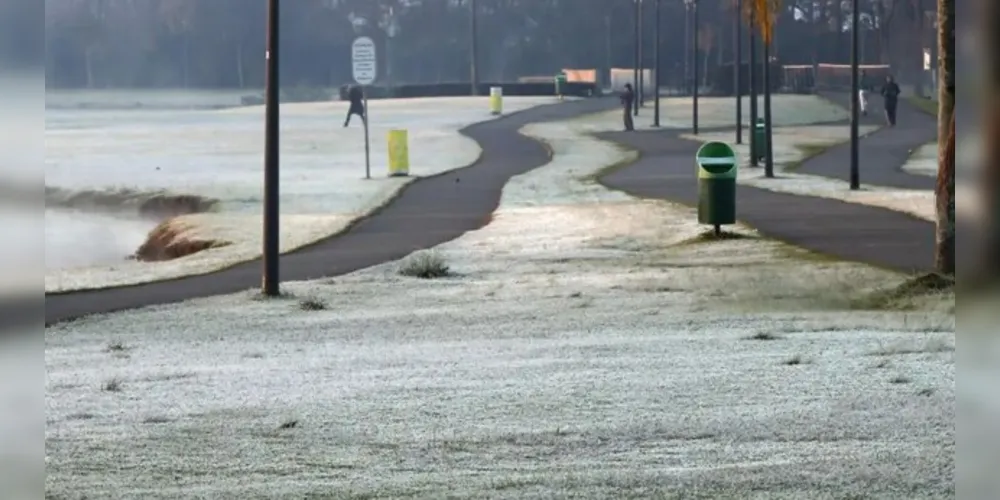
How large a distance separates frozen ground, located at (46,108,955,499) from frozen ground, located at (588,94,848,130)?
5387 cm

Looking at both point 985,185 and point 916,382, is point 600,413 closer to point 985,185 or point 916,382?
point 916,382

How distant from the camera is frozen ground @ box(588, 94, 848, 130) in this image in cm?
7544

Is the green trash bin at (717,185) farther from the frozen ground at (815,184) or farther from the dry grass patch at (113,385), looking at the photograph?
the dry grass patch at (113,385)

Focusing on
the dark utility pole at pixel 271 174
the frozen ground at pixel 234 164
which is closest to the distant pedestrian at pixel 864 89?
the frozen ground at pixel 234 164

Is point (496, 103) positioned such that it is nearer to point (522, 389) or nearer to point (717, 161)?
point (717, 161)

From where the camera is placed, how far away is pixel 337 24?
125m

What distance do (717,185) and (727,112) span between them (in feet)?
196

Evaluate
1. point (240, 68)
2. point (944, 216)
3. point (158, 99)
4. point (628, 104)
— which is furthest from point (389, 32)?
point (944, 216)

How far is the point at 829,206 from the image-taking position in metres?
28.8

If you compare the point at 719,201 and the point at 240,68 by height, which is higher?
the point at 240,68

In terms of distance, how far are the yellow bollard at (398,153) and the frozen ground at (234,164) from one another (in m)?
0.72

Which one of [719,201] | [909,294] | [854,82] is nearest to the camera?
[909,294]

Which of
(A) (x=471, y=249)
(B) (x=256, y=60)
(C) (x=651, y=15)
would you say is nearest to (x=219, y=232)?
(A) (x=471, y=249)

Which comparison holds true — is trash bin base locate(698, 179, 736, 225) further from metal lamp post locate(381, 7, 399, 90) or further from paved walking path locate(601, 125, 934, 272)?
metal lamp post locate(381, 7, 399, 90)
